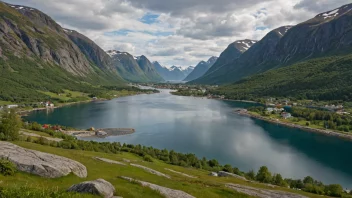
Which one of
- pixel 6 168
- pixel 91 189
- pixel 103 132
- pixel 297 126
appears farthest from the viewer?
pixel 297 126

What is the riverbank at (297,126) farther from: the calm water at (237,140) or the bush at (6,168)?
the bush at (6,168)

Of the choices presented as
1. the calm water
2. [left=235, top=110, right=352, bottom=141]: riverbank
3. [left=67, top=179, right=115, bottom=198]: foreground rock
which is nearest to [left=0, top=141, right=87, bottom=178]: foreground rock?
[left=67, top=179, right=115, bottom=198]: foreground rock

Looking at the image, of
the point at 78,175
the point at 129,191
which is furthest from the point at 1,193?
the point at 78,175

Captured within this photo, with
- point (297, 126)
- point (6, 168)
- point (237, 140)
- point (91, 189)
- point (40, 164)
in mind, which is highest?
point (91, 189)

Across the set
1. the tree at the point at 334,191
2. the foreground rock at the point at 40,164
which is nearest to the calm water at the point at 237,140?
the tree at the point at 334,191

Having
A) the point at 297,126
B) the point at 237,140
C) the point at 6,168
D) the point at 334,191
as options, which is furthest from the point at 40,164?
the point at 297,126

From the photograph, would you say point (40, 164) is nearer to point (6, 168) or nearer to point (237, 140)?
point (6, 168)

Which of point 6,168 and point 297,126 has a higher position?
point 6,168
